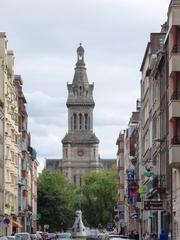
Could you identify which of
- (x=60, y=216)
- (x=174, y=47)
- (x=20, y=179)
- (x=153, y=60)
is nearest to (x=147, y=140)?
(x=153, y=60)

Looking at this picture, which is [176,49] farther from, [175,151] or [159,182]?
[159,182]

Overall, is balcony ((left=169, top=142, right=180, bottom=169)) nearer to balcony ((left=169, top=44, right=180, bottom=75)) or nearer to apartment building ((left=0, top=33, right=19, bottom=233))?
balcony ((left=169, top=44, right=180, bottom=75))

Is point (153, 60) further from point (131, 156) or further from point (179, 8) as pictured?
point (131, 156)

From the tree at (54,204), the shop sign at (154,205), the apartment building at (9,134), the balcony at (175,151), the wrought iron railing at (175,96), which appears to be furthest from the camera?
the tree at (54,204)

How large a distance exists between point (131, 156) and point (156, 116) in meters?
71.9

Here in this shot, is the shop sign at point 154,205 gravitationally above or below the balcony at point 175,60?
below

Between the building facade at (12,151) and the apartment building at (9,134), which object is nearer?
the building facade at (12,151)

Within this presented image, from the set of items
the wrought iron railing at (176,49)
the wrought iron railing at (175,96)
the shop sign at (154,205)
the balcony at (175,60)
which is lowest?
the shop sign at (154,205)

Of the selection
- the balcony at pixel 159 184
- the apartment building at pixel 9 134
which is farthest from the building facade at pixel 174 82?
the apartment building at pixel 9 134

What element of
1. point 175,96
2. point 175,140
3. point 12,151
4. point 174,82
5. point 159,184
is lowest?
point 159,184

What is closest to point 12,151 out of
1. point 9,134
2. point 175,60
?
point 9,134

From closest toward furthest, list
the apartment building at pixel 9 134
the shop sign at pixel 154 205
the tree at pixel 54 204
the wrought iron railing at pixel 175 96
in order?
1. the wrought iron railing at pixel 175 96
2. the shop sign at pixel 154 205
3. the apartment building at pixel 9 134
4. the tree at pixel 54 204

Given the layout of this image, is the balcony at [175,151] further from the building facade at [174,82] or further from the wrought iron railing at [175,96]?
the wrought iron railing at [175,96]

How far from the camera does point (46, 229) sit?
188m
